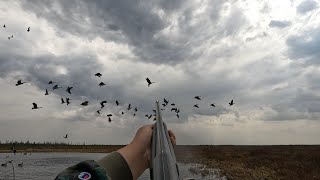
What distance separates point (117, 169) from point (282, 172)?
142 ft

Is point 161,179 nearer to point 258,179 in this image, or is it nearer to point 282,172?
point 258,179

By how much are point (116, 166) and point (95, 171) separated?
1.91 feet

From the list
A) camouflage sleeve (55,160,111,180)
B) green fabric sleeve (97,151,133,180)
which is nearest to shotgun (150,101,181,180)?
green fabric sleeve (97,151,133,180)

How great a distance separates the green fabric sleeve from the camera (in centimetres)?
267

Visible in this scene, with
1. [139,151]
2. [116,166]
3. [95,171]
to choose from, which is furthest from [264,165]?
[95,171]

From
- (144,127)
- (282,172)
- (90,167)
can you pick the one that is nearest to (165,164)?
(90,167)

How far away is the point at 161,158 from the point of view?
256cm

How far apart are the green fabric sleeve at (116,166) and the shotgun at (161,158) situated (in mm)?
238

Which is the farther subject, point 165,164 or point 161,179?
point 165,164

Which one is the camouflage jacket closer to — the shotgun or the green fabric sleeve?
the green fabric sleeve

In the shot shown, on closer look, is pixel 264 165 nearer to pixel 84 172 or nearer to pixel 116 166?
pixel 116 166

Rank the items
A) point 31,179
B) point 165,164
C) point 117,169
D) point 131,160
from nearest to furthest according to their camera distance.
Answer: point 165,164 → point 117,169 → point 131,160 → point 31,179

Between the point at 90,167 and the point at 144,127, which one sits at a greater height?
the point at 144,127

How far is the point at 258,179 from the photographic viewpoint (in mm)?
37406
